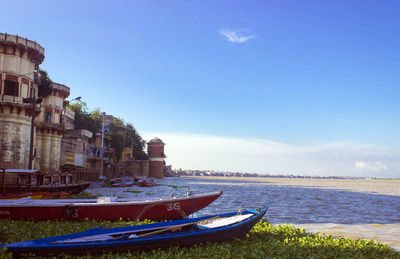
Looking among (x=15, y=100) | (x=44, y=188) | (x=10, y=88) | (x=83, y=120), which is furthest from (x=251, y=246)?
(x=83, y=120)

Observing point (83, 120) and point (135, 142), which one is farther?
point (135, 142)

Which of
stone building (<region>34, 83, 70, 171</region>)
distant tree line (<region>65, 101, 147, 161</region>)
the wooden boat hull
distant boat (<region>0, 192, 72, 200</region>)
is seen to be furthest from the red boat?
distant tree line (<region>65, 101, 147, 161</region>)

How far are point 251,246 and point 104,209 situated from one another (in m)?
7.36

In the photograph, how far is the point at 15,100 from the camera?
3222 cm

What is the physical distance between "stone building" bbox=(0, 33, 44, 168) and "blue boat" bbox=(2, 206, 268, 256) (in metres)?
25.6

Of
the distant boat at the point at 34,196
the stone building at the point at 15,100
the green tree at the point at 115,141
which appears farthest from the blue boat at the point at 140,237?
the green tree at the point at 115,141

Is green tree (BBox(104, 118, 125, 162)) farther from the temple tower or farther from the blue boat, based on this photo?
the blue boat

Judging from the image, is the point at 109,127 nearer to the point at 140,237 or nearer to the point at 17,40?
the point at 17,40

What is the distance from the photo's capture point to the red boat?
14.1 metres

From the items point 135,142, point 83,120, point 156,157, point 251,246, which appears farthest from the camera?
point 156,157

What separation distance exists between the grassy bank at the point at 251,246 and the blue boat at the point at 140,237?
8.9 inches

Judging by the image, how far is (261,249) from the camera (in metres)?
10.7

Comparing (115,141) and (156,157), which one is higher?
(115,141)

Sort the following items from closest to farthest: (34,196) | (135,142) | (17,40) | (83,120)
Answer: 1. (34,196)
2. (17,40)
3. (83,120)
4. (135,142)
